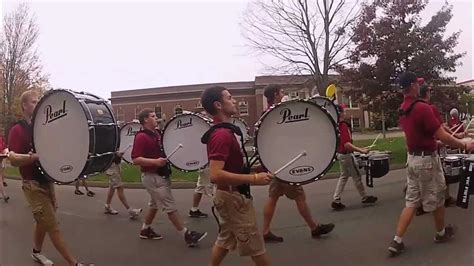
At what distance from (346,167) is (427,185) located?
209 centimetres

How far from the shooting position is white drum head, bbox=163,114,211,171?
578 centimetres

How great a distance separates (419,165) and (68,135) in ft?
10.8

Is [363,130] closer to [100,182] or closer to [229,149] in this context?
[100,182]

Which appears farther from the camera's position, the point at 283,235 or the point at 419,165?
the point at 283,235

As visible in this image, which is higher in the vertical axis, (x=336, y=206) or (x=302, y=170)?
(x=302, y=170)

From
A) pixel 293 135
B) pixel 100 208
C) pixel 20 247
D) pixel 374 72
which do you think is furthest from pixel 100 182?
pixel 374 72

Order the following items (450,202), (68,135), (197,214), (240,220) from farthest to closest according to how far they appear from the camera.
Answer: (197,214)
(450,202)
(68,135)
(240,220)

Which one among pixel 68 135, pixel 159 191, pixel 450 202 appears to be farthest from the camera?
pixel 450 202

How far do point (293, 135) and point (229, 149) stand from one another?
3.38 ft

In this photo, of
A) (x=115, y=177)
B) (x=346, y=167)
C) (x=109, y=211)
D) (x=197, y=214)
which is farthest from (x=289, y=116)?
(x=109, y=211)

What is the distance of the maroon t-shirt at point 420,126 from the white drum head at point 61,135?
2983mm

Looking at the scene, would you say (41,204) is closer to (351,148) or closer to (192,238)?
(192,238)

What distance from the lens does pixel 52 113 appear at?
4.13 meters

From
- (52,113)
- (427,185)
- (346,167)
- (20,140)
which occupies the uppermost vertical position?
(52,113)
